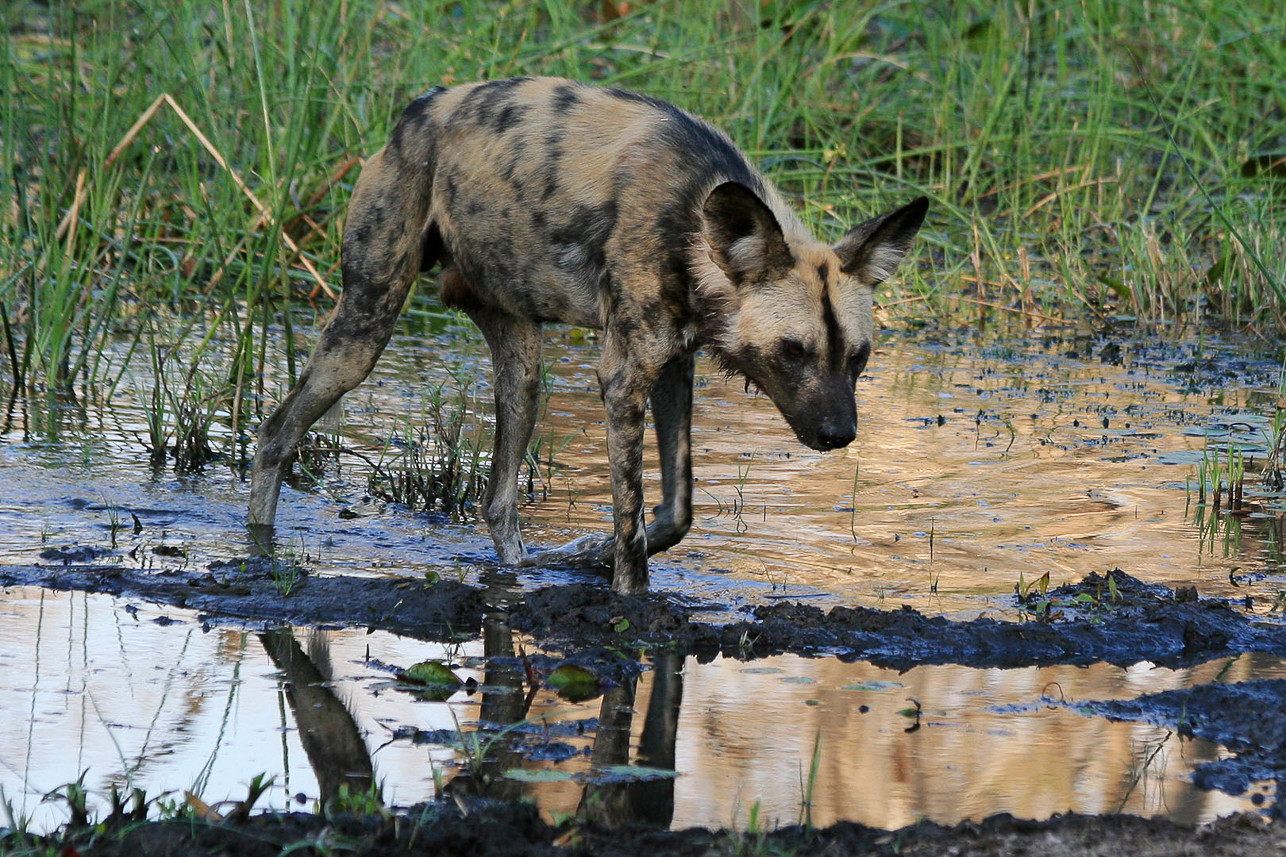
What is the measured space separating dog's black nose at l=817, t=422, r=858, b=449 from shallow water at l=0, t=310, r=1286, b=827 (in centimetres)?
51

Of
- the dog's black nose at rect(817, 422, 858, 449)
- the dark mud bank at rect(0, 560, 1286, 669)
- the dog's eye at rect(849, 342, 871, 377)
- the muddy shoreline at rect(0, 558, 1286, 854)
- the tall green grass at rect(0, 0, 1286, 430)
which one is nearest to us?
the muddy shoreline at rect(0, 558, 1286, 854)

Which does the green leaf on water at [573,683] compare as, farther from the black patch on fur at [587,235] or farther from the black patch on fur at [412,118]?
the black patch on fur at [412,118]

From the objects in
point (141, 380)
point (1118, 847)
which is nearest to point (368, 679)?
point (1118, 847)

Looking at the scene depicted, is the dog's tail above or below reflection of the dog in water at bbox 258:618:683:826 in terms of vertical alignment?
above

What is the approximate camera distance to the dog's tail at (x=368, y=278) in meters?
5.15

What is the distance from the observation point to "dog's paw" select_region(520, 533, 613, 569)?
5.05 m

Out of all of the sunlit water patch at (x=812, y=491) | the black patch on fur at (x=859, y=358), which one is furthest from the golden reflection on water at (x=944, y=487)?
the black patch on fur at (x=859, y=358)

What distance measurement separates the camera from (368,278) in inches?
204

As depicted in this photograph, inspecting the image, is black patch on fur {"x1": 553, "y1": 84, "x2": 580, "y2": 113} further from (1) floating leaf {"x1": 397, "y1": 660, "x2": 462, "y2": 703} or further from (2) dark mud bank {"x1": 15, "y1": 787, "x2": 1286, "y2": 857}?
(2) dark mud bank {"x1": 15, "y1": 787, "x2": 1286, "y2": 857}

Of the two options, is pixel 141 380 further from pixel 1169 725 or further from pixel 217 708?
pixel 1169 725

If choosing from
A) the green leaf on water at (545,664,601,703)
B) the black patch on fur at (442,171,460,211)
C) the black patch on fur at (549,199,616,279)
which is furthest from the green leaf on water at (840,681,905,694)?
the black patch on fur at (442,171,460,211)

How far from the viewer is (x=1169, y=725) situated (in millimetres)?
3609

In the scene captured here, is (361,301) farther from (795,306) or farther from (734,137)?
(734,137)

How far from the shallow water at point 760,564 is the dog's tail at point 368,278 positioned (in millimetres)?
263
